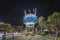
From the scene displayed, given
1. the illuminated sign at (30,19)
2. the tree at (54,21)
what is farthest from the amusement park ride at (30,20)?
the tree at (54,21)

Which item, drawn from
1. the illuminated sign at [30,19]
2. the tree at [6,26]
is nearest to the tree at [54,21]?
the illuminated sign at [30,19]

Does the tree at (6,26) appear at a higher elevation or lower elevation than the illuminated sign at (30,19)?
lower

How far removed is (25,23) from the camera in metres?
1.79

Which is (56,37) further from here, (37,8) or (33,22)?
(37,8)

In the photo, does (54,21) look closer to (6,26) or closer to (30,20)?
(30,20)

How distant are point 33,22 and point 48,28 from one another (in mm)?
258

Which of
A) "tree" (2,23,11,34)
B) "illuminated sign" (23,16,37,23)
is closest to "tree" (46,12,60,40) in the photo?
"illuminated sign" (23,16,37,23)

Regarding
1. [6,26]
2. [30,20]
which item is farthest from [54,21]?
[6,26]

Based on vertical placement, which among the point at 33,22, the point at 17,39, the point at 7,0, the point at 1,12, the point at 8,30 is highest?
the point at 7,0

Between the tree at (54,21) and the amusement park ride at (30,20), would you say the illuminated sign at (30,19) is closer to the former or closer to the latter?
the amusement park ride at (30,20)

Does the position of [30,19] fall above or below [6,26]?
above

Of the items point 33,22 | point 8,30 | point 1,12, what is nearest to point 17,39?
point 8,30

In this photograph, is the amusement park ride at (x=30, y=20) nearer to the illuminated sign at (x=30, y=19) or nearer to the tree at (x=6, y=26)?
the illuminated sign at (x=30, y=19)

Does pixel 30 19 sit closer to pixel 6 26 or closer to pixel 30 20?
pixel 30 20
